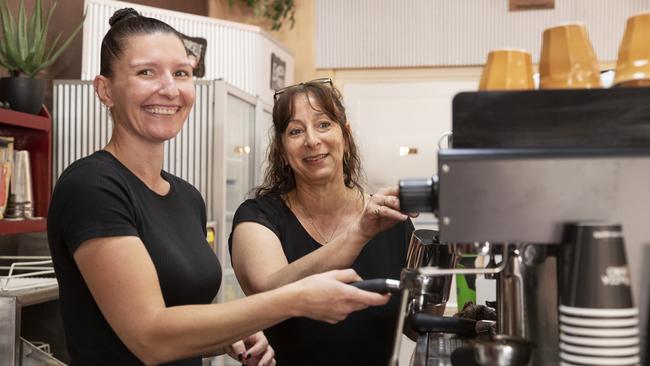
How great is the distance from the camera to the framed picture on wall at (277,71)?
3.79 m

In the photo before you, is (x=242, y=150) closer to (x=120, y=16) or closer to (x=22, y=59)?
(x=22, y=59)

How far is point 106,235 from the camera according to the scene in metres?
1.09

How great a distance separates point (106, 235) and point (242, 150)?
2062 millimetres

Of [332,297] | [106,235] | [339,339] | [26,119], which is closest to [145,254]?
[106,235]

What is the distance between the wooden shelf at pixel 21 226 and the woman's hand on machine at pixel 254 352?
1.00 m

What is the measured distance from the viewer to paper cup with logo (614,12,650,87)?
88 cm

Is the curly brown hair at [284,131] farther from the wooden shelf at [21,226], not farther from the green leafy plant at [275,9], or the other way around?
the green leafy plant at [275,9]

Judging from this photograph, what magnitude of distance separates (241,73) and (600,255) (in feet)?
9.19

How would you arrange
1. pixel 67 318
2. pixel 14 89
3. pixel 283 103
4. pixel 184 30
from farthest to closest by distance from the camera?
1. pixel 184 30
2. pixel 14 89
3. pixel 283 103
4. pixel 67 318

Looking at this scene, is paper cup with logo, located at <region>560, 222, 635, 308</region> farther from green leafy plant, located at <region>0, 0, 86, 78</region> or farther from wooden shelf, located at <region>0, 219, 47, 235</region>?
green leafy plant, located at <region>0, 0, 86, 78</region>

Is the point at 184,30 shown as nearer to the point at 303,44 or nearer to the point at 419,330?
the point at 303,44

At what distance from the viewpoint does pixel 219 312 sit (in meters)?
1.07

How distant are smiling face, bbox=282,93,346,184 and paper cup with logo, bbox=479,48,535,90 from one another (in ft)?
2.61

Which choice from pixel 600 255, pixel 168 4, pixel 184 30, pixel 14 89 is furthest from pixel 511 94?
pixel 168 4
